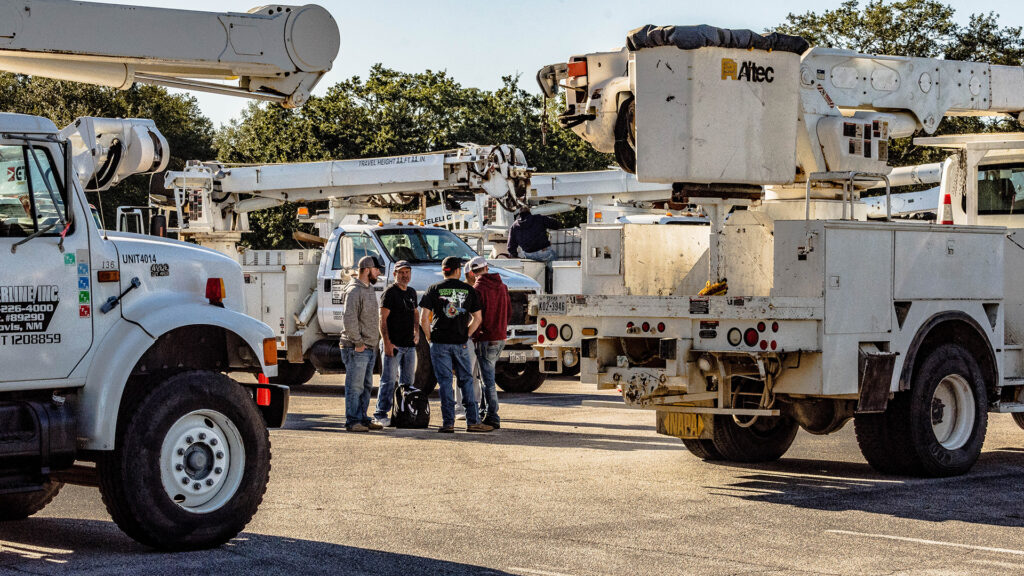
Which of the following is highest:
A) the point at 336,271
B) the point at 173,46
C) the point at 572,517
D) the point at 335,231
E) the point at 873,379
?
the point at 173,46

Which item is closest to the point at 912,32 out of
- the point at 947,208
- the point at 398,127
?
the point at 398,127

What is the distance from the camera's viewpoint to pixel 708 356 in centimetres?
1145

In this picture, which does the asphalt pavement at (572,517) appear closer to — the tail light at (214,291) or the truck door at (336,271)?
the tail light at (214,291)

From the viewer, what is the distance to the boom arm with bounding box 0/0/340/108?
31.3 feet

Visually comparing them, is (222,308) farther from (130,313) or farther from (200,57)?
(200,57)

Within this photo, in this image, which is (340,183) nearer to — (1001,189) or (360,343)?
(360,343)

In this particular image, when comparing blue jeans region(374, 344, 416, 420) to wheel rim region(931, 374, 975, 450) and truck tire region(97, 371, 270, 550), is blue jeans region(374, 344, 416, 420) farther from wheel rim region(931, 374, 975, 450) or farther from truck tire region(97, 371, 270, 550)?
truck tire region(97, 371, 270, 550)

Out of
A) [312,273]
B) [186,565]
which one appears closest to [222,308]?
[186,565]

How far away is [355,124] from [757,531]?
4503 centimetres

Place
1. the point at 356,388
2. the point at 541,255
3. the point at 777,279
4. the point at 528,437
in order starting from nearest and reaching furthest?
the point at 777,279 → the point at 528,437 → the point at 356,388 → the point at 541,255

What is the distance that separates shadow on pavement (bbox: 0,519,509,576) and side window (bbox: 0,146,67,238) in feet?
6.45

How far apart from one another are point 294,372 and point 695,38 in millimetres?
12163

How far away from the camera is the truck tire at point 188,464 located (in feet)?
27.8

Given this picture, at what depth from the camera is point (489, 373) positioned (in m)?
16.0
